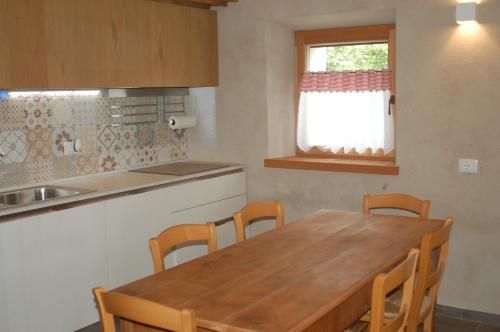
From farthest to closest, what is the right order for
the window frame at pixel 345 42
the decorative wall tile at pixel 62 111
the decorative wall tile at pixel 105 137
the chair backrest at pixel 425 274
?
the window frame at pixel 345 42 < the decorative wall tile at pixel 105 137 < the decorative wall tile at pixel 62 111 < the chair backrest at pixel 425 274

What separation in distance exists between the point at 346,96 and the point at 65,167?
222 centimetres

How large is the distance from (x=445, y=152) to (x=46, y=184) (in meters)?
2.68

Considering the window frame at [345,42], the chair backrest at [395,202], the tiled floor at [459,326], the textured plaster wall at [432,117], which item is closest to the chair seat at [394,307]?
the chair backrest at [395,202]

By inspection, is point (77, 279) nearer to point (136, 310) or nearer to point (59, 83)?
point (59, 83)

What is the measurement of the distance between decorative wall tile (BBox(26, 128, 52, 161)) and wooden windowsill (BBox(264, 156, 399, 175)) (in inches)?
65.6

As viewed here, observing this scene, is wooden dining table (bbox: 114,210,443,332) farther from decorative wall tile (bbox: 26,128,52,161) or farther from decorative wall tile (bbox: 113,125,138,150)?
decorative wall tile (bbox: 113,125,138,150)

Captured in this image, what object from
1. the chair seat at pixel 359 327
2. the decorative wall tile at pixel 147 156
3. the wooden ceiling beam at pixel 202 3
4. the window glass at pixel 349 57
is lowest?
the chair seat at pixel 359 327

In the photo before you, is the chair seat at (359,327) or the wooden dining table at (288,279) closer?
the wooden dining table at (288,279)

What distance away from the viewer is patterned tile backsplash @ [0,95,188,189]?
13.0 feet

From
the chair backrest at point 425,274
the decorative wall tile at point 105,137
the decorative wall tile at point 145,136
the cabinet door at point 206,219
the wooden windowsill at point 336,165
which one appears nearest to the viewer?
the chair backrest at point 425,274

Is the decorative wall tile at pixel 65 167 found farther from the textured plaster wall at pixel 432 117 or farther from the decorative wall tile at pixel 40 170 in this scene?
the textured plaster wall at pixel 432 117

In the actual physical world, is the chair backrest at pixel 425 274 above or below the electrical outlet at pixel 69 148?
below

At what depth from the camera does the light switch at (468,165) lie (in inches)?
157

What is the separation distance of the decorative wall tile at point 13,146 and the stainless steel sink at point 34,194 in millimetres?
208
